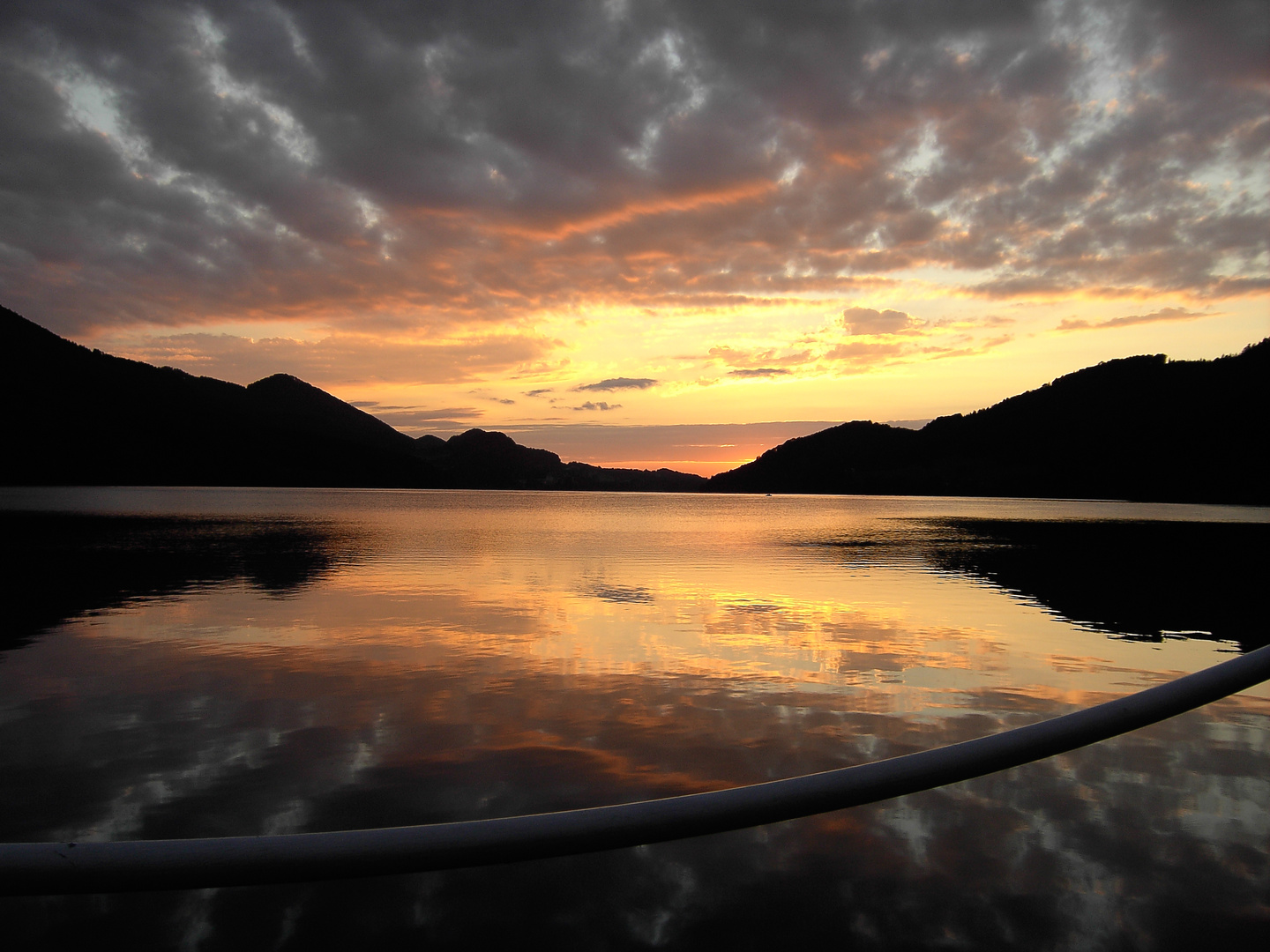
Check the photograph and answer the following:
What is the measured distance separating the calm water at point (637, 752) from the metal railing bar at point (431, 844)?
13.7 ft

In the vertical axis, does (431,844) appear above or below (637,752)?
above

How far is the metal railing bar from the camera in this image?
1229mm

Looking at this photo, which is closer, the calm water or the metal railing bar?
the metal railing bar

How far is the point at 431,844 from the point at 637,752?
746 centimetres

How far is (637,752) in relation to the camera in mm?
8336

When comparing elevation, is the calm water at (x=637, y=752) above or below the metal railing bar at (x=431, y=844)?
below

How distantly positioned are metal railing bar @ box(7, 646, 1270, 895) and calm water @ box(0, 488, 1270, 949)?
13.7 ft

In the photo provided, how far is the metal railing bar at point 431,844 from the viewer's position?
1.23 metres

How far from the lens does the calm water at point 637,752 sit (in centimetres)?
524

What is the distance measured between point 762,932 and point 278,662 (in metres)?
10.0

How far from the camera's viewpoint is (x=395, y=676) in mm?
11547

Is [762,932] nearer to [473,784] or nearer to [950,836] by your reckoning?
[950,836]

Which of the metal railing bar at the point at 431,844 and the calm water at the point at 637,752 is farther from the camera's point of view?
the calm water at the point at 637,752

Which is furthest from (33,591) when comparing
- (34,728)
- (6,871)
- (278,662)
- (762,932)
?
(6,871)
